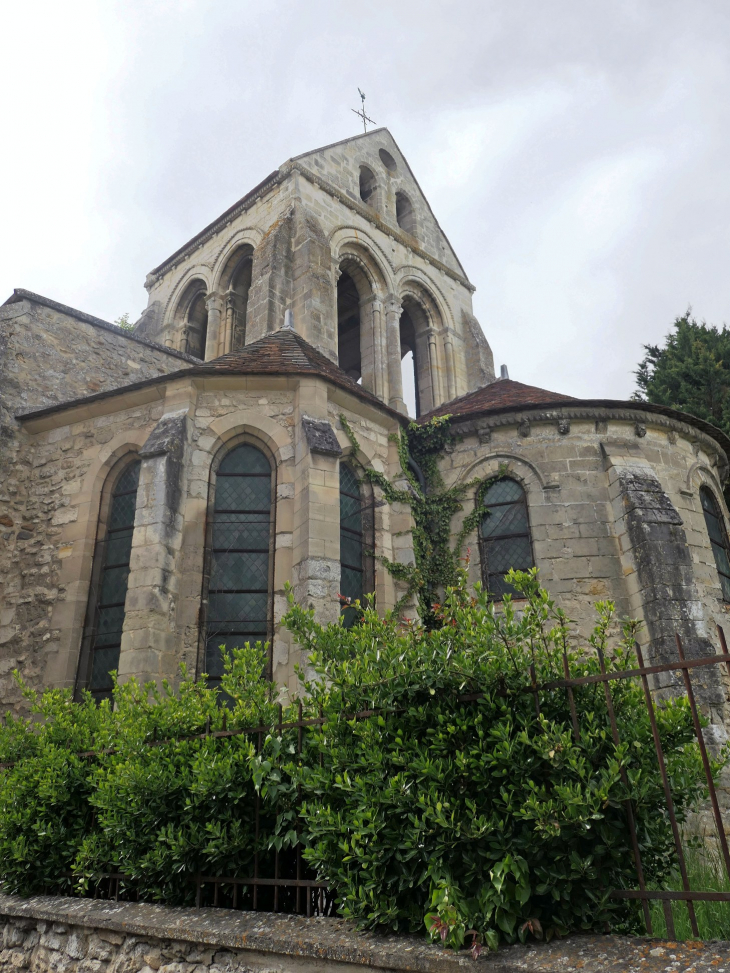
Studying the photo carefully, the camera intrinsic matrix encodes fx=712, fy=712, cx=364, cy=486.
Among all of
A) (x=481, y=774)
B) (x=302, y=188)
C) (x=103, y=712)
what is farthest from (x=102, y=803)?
(x=302, y=188)

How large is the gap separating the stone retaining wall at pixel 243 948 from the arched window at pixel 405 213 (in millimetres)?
20550

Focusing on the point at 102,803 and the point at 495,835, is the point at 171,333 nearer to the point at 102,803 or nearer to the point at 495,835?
the point at 102,803

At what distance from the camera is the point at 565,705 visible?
3.33m

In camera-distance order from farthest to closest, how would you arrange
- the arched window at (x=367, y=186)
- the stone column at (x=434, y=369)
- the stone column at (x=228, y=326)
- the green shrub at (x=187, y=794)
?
the arched window at (x=367, y=186) < the stone column at (x=434, y=369) < the stone column at (x=228, y=326) < the green shrub at (x=187, y=794)

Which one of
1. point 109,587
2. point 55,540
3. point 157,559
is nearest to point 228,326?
point 55,540

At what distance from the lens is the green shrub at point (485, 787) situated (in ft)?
9.57

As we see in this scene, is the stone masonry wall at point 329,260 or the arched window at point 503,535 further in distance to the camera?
the stone masonry wall at point 329,260

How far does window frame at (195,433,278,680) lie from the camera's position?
8.76 meters

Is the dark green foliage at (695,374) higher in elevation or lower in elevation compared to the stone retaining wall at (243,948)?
higher

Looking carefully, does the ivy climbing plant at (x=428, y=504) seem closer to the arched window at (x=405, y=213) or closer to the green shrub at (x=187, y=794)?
the green shrub at (x=187, y=794)

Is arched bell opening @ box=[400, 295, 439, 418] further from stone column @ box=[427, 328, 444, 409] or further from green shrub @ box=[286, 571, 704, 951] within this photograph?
green shrub @ box=[286, 571, 704, 951]

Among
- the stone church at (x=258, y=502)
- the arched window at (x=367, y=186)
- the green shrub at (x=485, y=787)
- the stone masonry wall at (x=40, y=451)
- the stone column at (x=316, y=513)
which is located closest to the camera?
the green shrub at (x=485, y=787)

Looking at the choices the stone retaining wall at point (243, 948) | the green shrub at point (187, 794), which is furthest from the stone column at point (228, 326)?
the stone retaining wall at point (243, 948)

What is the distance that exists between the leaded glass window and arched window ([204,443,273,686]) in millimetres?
1091
